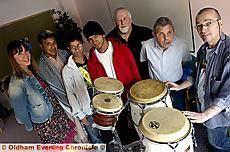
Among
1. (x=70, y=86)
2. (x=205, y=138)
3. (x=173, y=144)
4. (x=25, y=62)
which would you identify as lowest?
(x=205, y=138)

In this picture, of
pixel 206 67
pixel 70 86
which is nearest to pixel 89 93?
Result: pixel 70 86

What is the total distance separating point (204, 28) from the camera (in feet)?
6.56

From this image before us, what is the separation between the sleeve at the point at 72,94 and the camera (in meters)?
2.44

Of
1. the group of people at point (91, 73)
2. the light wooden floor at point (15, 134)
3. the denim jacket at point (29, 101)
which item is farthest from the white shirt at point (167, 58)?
the light wooden floor at point (15, 134)

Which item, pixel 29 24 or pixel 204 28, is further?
pixel 29 24

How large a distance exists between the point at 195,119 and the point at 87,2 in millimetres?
2613

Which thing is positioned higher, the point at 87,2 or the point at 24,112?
the point at 87,2

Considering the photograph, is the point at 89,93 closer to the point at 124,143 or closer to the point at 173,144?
the point at 124,143

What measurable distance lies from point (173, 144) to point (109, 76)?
0.86 metres

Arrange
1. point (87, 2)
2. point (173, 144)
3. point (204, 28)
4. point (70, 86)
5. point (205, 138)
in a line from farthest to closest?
1. point (87, 2)
2. point (205, 138)
3. point (70, 86)
4. point (204, 28)
5. point (173, 144)

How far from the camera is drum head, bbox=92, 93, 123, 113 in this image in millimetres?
2230

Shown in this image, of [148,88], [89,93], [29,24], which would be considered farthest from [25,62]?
[29,24]

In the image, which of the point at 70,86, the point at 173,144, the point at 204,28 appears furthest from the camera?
the point at 70,86

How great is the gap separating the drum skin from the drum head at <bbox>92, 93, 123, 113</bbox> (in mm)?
58
